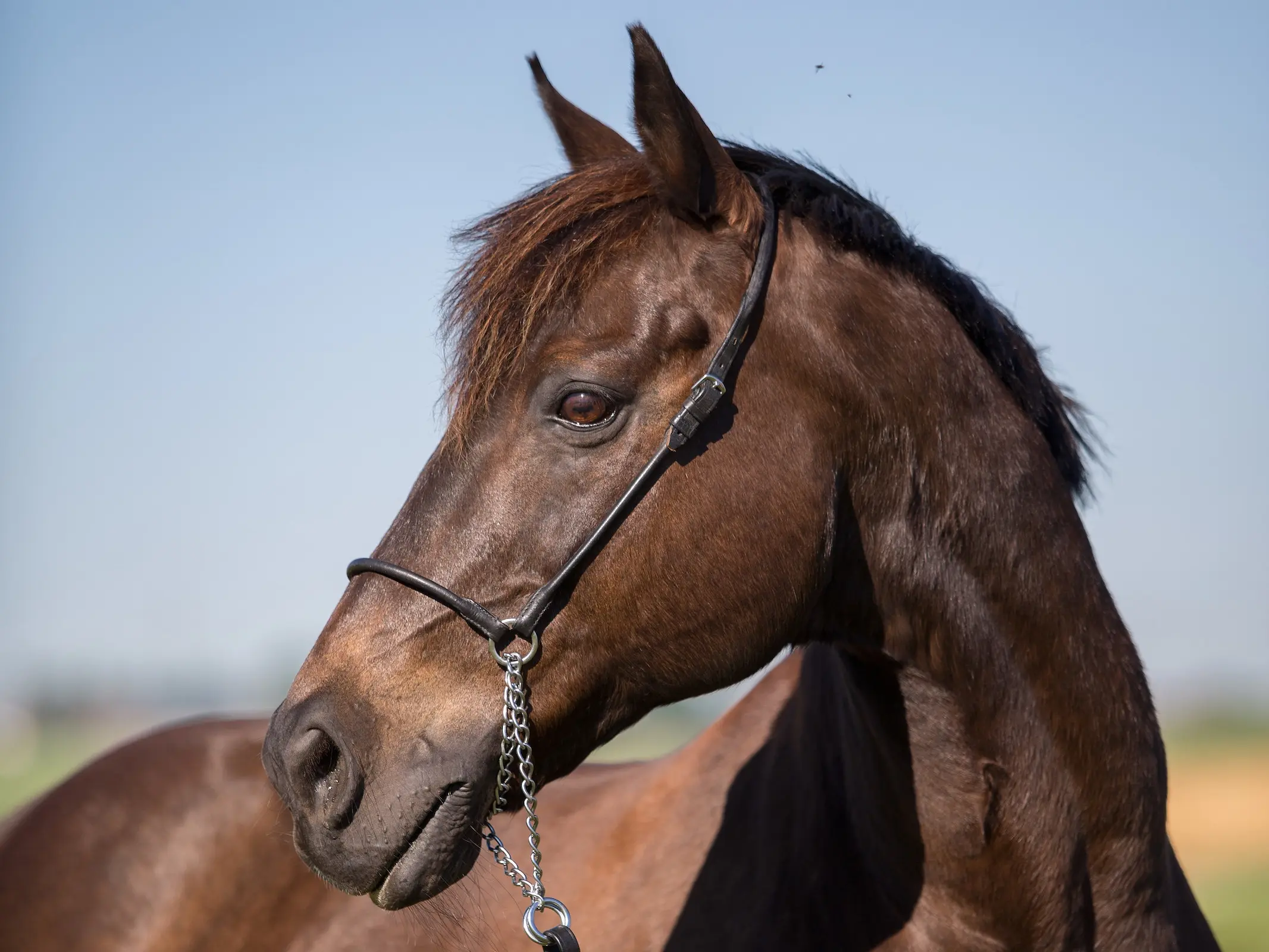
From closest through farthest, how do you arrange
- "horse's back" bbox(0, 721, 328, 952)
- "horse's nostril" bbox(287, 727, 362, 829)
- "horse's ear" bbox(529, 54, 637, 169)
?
"horse's nostril" bbox(287, 727, 362, 829) → "horse's ear" bbox(529, 54, 637, 169) → "horse's back" bbox(0, 721, 328, 952)

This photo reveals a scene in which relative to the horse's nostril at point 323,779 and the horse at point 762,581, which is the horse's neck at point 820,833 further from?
the horse's nostril at point 323,779

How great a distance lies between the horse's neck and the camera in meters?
2.78

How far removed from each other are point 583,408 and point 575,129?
3.99 ft

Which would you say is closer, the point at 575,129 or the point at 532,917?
the point at 532,917

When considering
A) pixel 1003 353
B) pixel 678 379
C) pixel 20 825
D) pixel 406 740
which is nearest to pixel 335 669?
pixel 406 740

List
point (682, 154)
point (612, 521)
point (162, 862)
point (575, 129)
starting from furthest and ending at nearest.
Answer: point (162, 862) → point (575, 129) → point (682, 154) → point (612, 521)

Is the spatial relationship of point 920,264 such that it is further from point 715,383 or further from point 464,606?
point 464,606

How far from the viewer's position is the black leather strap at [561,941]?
2.49 meters

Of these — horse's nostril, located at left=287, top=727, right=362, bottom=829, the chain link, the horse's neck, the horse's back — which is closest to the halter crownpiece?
the chain link

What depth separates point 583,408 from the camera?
2504mm

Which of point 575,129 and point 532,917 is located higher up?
point 575,129

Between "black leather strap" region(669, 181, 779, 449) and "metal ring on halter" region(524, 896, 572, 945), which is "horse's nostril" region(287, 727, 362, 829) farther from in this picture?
"black leather strap" region(669, 181, 779, 449)

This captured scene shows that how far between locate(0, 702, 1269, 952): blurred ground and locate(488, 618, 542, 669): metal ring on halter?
1.21 m

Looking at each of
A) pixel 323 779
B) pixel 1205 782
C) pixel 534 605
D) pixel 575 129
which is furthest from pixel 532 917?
pixel 1205 782
